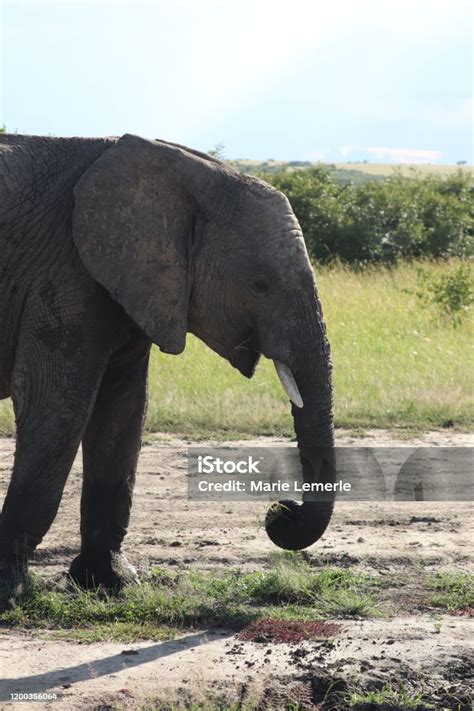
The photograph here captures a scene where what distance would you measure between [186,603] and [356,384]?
5.91 metres

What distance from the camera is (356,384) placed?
12.0 metres

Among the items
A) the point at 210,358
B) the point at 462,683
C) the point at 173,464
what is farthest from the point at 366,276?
the point at 462,683

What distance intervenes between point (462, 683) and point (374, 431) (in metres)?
5.10

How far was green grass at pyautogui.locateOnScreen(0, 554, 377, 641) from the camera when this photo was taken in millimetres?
6180

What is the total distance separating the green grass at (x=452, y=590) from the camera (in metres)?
6.57

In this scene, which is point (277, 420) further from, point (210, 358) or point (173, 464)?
point (210, 358)

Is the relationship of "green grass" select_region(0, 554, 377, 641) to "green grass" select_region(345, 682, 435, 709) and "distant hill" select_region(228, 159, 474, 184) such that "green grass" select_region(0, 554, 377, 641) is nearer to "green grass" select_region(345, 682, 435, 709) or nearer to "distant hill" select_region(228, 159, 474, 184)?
"green grass" select_region(345, 682, 435, 709)

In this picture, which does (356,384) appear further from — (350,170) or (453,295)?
(350,170)

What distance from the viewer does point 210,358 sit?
43.2 feet

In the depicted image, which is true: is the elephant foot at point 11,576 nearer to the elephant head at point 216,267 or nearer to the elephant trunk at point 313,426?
the elephant head at point 216,267

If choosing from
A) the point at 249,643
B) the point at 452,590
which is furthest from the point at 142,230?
the point at 452,590

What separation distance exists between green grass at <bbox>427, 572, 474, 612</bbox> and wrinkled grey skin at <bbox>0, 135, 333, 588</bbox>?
36.1 inches

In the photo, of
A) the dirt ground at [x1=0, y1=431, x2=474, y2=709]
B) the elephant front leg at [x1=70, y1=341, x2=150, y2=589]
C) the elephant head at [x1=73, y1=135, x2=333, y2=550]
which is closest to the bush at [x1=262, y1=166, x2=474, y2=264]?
the dirt ground at [x1=0, y1=431, x2=474, y2=709]

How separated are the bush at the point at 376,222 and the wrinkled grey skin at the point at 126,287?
50.5 feet
